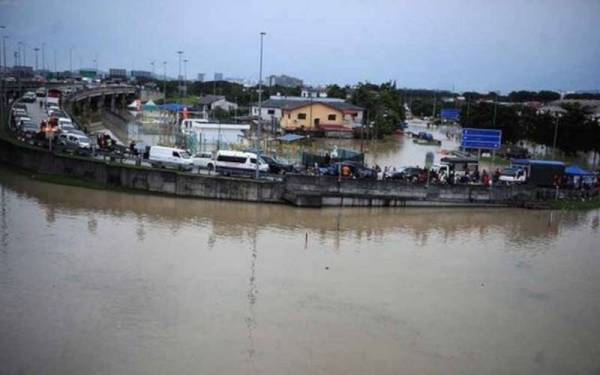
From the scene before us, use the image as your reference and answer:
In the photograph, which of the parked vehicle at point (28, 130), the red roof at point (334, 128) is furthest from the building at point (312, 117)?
the parked vehicle at point (28, 130)

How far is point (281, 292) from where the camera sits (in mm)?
15055

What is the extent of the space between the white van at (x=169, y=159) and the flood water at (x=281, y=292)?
3.23 m

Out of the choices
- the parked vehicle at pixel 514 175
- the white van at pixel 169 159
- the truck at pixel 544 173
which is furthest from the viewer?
the parked vehicle at pixel 514 175

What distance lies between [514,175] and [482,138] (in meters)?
11.1

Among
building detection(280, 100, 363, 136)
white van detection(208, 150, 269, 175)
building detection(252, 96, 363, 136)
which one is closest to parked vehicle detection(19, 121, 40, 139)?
white van detection(208, 150, 269, 175)

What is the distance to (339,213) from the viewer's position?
82.3 feet

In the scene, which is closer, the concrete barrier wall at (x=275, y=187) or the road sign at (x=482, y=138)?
the concrete barrier wall at (x=275, y=187)

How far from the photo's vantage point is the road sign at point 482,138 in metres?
42.1

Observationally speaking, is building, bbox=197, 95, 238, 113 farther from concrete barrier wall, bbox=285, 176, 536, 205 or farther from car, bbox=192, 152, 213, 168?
concrete barrier wall, bbox=285, 176, 536, 205

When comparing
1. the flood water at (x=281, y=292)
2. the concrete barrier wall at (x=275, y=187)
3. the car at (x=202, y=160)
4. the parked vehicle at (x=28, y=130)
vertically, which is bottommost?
the flood water at (x=281, y=292)

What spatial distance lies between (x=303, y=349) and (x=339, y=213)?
13.6 metres

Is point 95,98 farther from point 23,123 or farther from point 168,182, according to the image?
point 168,182

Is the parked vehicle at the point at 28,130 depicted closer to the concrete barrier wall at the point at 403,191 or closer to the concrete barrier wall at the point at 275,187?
the concrete barrier wall at the point at 275,187

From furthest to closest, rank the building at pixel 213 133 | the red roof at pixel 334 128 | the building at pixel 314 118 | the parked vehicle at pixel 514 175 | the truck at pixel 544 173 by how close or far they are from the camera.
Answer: the building at pixel 314 118 → the red roof at pixel 334 128 → the building at pixel 213 133 → the parked vehicle at pixel 514 175 → the truck at pixel 544 173
